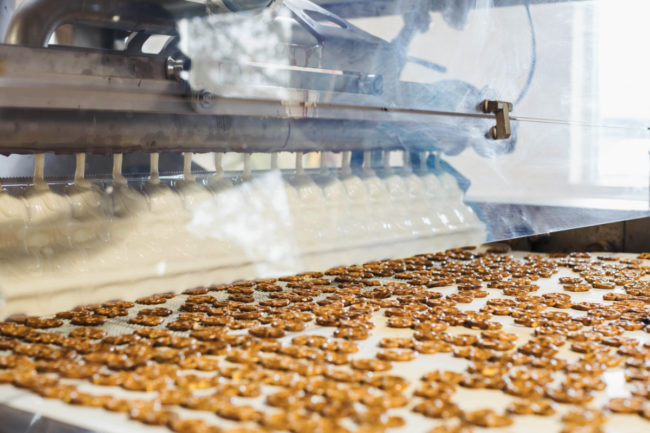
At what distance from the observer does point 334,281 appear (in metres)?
2.42

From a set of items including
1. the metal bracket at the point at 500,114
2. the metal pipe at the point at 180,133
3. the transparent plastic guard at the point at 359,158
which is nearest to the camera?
the metal pipe at the point at 180,133

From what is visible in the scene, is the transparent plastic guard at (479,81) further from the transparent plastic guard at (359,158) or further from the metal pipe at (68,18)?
the metal pipe at (68,18)

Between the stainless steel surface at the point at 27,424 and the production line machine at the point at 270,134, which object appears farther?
the production line machine at the point at 270,134

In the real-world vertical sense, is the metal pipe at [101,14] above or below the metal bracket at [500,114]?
above

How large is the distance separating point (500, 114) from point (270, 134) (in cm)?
98

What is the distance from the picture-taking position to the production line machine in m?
1.82

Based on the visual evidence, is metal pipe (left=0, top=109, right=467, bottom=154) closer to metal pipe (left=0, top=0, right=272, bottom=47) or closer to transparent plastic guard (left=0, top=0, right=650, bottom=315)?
transparent plastic guard (left=0, top=0, right=650, bottom=315)

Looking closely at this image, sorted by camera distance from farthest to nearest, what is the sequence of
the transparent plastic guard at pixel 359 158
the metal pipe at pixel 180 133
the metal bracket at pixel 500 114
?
the metal bracket at pixel 500 114 → the transparent plastic guard at pixel 359 158 → the metal pipe at pixel 180 133

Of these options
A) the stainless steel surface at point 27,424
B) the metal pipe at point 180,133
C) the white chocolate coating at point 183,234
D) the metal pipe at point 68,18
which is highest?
the metal pipe at point 68,18

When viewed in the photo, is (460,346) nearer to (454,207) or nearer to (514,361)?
(514,361)

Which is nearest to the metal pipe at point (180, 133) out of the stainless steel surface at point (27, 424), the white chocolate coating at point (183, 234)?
the white chocolate coating at point (183, 234)

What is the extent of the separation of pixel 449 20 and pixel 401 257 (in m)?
0.93

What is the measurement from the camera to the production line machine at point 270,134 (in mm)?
1815

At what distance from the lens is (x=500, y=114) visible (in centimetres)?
266
